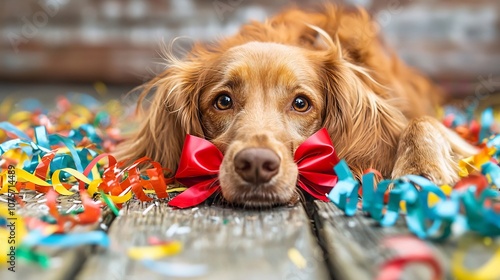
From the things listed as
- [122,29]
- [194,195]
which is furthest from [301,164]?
[122,29]

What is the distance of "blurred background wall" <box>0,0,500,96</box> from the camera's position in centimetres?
629

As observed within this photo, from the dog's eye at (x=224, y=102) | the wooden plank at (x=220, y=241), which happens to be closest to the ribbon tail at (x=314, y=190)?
the wooden plank at (x=220, y=241)

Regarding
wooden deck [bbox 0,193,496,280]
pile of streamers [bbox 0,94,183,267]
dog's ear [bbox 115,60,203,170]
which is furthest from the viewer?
dog's ear [bbox 115,60,203,170]

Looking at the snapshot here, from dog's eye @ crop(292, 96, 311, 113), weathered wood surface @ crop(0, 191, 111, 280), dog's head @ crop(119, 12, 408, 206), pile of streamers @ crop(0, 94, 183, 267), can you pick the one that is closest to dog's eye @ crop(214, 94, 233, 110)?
dog's head @ crop(119, 12, 408, 206)

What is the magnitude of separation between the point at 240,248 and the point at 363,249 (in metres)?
0.31

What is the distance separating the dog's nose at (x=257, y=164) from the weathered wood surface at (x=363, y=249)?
250 millimetres

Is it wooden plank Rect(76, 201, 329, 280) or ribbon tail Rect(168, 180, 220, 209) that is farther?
ribbon tail Rect(168, 180, 220, 209)

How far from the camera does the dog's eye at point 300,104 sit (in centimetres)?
236

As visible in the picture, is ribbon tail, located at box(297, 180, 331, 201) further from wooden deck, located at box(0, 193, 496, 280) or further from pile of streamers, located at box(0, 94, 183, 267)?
pile of streamers, located at box(0, 94, 183, 267)

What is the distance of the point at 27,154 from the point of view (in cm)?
240

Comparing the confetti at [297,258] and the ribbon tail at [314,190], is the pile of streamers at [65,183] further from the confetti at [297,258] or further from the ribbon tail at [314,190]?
the ribbon tail at [314,190]

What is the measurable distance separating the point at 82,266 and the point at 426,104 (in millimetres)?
3304

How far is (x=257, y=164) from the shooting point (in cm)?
182

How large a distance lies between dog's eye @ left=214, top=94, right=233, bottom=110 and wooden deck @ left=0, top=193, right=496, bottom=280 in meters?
0.67
